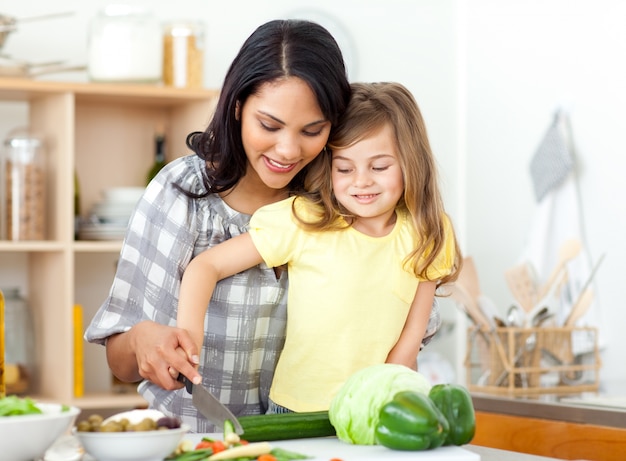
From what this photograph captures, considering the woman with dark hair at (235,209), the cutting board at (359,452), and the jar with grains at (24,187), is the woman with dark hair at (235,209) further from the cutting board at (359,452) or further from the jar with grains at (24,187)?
the jar with grains at (24,187)

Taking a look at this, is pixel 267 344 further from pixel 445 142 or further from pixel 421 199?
pixel 445 142

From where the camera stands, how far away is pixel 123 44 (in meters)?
3.09

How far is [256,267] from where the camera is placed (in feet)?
5.55

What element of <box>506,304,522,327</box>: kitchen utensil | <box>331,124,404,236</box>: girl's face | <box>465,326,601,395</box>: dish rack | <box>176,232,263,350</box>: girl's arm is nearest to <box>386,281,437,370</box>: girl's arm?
<box>331,124,404,236</box>: girl's face

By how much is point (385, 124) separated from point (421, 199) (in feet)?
0.47

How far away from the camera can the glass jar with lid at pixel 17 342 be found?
10.0 ft

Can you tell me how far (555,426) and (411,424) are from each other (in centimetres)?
120

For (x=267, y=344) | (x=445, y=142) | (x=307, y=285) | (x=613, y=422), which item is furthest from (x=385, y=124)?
(x=445, y=142)

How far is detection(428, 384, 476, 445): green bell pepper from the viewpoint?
122cm

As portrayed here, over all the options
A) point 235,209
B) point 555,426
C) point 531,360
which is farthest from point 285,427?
point 531,360

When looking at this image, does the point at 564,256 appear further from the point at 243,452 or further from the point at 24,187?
the point at 243,452

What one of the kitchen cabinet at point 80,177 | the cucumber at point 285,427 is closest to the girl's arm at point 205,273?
the cucumber at point 285,427

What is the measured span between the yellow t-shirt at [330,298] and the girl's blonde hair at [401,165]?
3 centimetres

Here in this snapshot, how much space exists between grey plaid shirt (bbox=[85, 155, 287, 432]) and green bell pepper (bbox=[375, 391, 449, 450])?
541 millimetres
